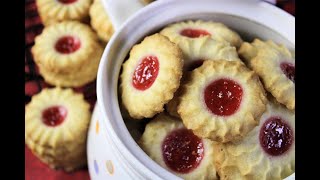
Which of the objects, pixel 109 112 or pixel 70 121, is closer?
pixel 109 112

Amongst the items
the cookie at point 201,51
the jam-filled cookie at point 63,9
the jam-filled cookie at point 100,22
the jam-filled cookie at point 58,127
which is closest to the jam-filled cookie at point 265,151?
the cookie at point 201,51

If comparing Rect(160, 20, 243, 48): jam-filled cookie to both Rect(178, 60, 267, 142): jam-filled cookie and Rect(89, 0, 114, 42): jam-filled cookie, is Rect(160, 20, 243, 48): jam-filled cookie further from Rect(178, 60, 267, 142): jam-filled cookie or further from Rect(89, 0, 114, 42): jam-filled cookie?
Rect(89, 0, 114, 42): jam-filled cookie

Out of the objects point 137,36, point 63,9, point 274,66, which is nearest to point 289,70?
point 274,66

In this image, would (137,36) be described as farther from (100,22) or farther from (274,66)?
(100,22)

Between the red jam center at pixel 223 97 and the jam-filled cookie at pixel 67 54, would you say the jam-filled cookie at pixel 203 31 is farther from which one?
the jam-filled cookie at pixel 67 54

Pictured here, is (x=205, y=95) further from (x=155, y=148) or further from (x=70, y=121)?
(x=70, y=121)

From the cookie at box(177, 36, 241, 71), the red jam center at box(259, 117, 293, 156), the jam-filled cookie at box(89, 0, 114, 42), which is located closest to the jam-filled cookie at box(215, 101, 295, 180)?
the red jam center at box(259, 117, 293, 156)
